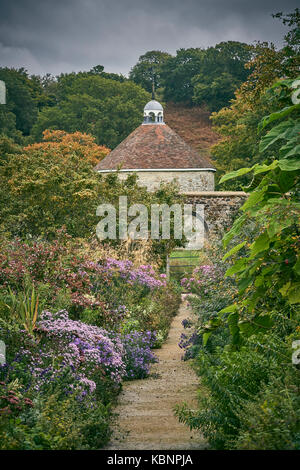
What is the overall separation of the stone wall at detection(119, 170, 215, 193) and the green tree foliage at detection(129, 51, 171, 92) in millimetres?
28773

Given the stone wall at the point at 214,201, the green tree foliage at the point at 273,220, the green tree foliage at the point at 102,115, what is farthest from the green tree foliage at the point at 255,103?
the green tree foliage at the point at 102,115

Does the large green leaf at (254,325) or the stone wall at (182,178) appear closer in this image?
the large green leaf at (254,325)

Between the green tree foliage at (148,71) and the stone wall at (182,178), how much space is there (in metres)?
28.8

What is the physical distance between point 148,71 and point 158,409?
51704 millimetres

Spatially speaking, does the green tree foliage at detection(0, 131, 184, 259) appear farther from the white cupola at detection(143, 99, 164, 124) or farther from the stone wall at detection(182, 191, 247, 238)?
the white cupola at detection(143, 99, 164, 124)

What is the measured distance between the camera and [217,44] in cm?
4909

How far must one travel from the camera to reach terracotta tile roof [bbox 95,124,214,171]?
2667 cm

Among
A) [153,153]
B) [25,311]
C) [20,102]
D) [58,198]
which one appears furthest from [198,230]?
[20,102]

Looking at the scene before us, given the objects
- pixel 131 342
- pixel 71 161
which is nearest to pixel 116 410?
pixel 131 342

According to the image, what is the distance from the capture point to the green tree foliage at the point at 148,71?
5372 centimetres

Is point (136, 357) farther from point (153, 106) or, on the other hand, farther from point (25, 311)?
point (153, 106)

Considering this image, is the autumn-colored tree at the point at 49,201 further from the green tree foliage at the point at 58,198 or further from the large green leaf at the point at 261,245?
the large green leaf at the point at 261,245

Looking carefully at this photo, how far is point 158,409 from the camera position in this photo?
5.73 meters

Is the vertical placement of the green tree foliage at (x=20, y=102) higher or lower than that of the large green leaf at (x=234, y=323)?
higher
